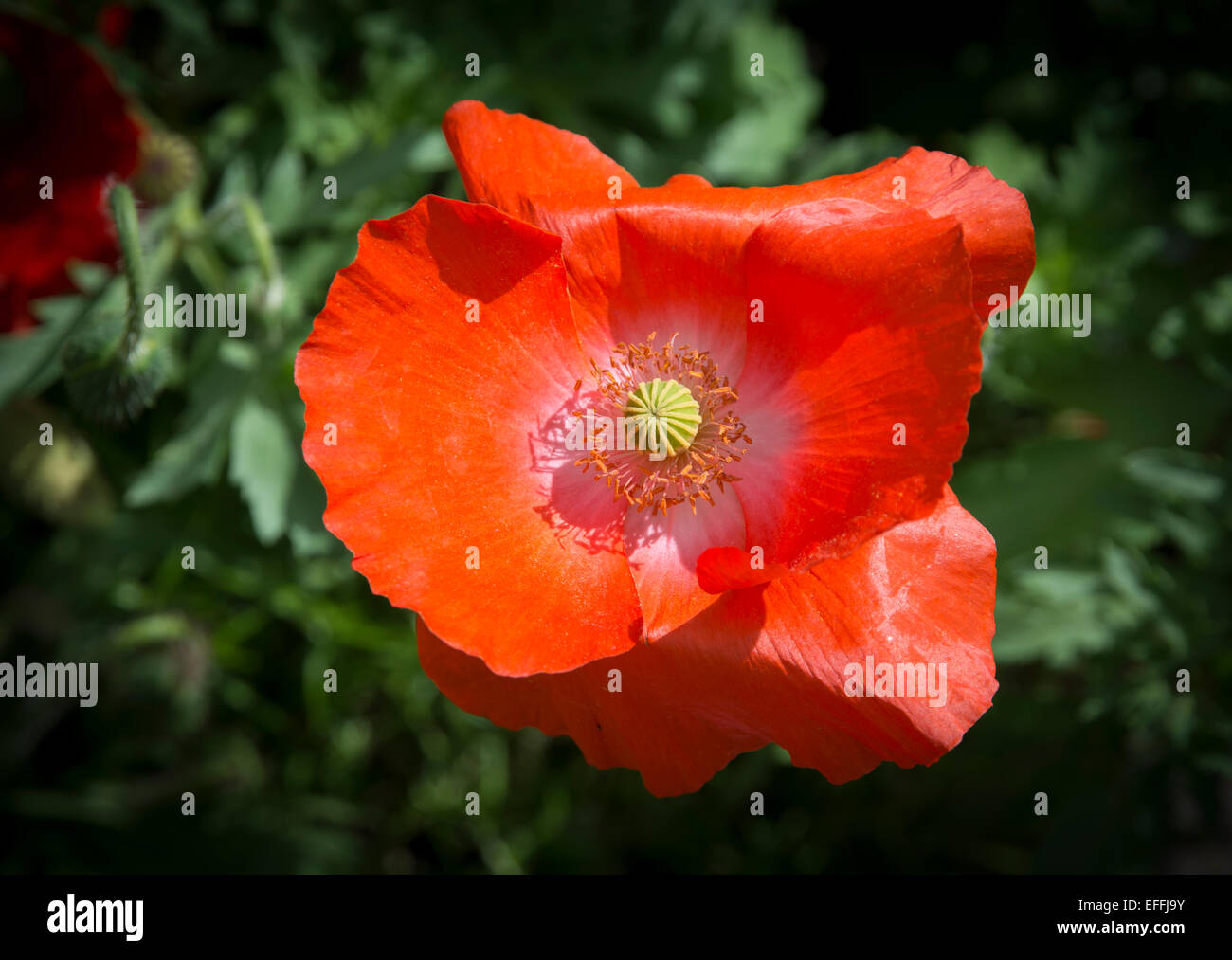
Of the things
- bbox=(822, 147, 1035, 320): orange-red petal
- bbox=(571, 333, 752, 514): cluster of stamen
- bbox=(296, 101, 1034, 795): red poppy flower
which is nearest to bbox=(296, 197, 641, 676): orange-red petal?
bbox=(296, 101, 1034, 795): red poppy flower

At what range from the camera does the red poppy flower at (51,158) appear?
278 cm

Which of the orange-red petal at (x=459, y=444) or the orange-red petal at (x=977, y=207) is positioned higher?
the orange-red petal at (x=977, y=207)

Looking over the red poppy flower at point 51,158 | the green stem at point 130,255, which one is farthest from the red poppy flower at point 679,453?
the red poppy flower at point 51,158

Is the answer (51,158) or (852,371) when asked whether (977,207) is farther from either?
(51,158)

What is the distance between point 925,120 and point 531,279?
2828mm

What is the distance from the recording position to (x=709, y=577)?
1.94 metres

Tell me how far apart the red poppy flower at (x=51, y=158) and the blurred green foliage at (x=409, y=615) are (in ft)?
0.49

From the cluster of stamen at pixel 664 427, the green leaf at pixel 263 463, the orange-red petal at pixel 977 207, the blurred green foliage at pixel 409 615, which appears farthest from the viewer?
the blurred green foliage at pixel 409 615

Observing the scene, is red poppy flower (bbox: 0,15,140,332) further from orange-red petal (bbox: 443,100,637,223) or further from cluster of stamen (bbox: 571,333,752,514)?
cluster of stamen (bbox: 571,333,752,514)

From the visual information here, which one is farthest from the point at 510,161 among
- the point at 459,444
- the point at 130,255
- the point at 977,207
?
the point at 977,207

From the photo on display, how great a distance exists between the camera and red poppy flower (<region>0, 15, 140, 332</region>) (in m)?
2.78

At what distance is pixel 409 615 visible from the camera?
355 cm

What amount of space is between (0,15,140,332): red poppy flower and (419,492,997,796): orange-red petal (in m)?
1.72

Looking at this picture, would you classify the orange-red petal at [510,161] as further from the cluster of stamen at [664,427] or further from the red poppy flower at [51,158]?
the red poppy flower at [51,158]
